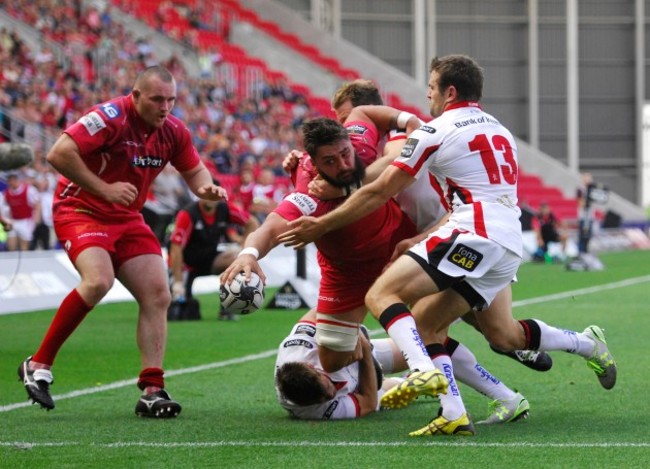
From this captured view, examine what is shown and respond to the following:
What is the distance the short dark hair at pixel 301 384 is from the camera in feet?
24.6

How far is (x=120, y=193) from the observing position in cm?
777

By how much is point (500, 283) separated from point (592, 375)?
2992 mm

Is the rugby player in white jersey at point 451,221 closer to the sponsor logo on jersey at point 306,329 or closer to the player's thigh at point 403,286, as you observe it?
the player's thigh at point 403,286

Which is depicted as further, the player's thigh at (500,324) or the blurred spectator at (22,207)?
the blurred spectator at (22,207)

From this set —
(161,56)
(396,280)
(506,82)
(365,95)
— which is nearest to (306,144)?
(396,280)

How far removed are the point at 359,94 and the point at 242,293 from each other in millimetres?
1981

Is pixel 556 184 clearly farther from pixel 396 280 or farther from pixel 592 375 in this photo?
pixel 396 280

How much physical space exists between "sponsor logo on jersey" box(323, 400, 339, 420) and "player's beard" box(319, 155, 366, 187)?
4.27 ft

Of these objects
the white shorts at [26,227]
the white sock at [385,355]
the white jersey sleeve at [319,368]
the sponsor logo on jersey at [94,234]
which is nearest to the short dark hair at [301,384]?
the white jersey sleeve at [319,368]

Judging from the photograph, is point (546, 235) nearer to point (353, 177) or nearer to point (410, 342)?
point (353, 177)

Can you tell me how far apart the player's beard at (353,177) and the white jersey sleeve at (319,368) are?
3.64 feet

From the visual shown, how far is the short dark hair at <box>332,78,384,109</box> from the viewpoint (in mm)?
8398

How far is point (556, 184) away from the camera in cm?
4747

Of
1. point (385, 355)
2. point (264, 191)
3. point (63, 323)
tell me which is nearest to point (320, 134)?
point (385, 355)
